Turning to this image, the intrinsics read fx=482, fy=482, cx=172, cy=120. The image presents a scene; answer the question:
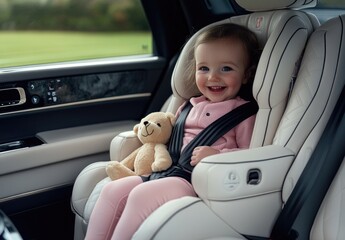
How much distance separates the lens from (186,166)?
2.06 m

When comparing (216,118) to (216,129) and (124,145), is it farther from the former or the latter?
(124,145)

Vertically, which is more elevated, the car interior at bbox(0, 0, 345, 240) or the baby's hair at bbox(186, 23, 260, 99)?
the baby's hair at bbox(186, 23, 260, 99)

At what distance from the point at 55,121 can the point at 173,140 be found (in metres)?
0.82

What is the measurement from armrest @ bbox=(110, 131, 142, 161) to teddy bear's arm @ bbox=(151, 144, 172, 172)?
0.25 metres

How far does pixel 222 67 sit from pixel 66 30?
2174 mm

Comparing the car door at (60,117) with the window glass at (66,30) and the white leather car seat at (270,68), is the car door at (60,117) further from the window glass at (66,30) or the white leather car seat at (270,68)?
the white leather car seat at (270,68)

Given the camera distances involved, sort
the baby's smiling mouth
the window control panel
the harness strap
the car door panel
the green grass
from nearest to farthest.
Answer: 1. the window control panel
2. the harness strap
3. the baby's smiling mouth
4. the car door panel
5. the green grass

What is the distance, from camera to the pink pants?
1797mm

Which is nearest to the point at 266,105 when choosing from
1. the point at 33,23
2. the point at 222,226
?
the point at 222,226

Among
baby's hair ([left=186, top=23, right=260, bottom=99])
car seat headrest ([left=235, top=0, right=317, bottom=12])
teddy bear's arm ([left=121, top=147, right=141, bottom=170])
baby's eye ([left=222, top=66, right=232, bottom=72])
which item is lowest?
teddy bear's arm ([left=121, top=147, right=141, bottom=170])

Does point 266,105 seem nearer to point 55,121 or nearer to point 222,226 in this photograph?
point 222,226

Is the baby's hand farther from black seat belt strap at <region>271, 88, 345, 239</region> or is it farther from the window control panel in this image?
the window control panel

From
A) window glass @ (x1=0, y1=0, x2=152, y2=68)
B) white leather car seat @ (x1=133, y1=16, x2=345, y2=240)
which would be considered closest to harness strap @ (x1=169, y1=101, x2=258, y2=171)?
white leather car seat @ (x1=133, y1=16, x2=345, y2=240)

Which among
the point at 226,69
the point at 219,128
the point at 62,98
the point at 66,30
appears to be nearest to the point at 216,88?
the point at 226,69
